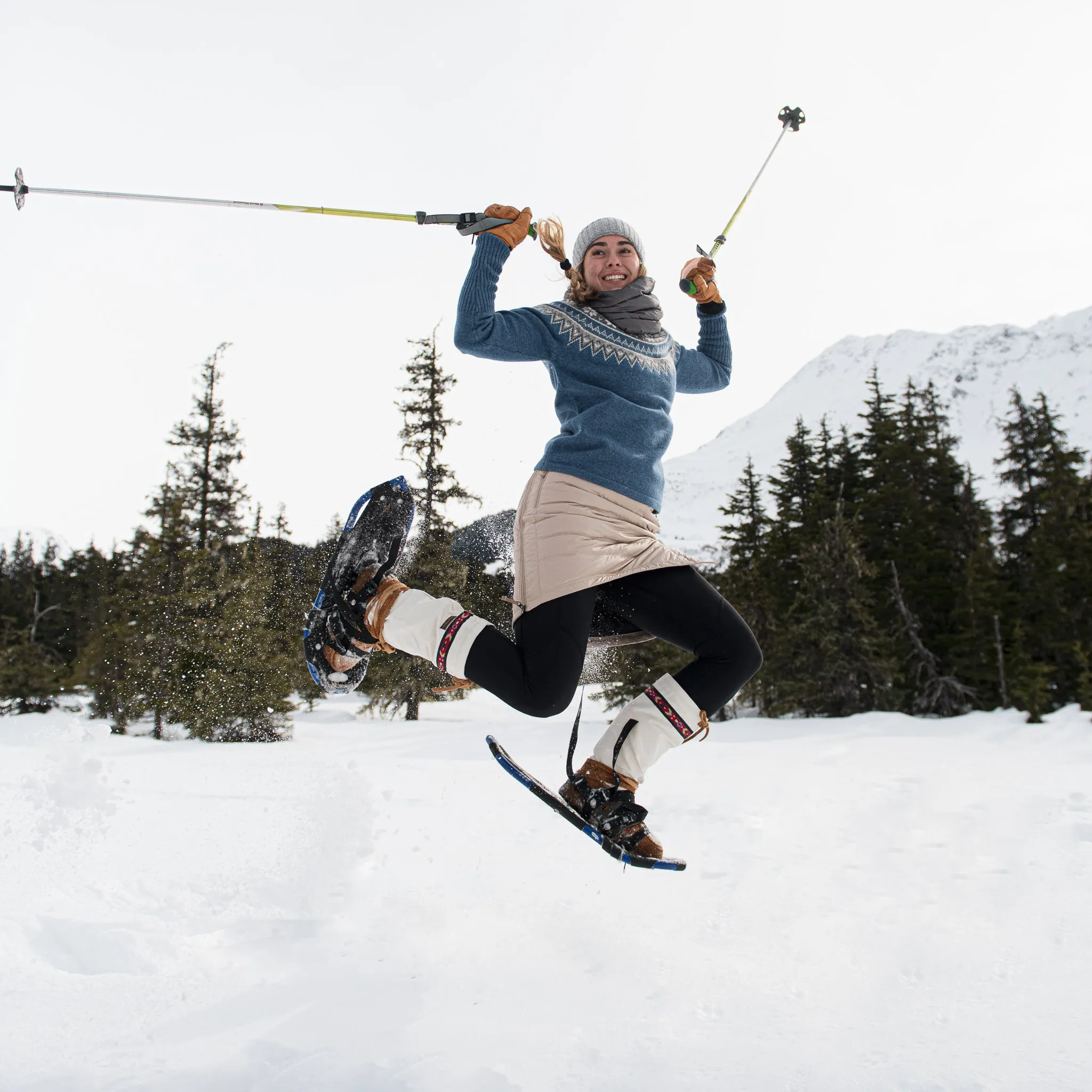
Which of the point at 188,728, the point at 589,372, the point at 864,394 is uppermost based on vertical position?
the point at 864,394

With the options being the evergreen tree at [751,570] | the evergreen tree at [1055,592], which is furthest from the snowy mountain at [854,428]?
the evergreen tree at [1055,592]

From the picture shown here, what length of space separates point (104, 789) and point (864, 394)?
666 feet

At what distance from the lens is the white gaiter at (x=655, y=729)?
2.80 m

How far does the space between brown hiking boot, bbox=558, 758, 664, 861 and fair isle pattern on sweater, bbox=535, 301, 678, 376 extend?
59.8 inches

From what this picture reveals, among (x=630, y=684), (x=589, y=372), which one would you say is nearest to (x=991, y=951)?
(x=589, y=372)

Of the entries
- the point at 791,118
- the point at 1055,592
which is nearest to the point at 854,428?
the point at 1055,592

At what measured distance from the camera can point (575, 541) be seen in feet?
8.80

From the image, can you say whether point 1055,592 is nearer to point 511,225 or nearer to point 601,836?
point 601,836

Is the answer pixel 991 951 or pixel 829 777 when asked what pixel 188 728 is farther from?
pixel 991 951

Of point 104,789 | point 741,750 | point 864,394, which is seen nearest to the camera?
point 104,789

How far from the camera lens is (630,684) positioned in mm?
19516

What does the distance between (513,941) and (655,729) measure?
3.76ft

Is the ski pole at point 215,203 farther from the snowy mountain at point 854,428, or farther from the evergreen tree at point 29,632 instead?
the snowy mountain at point 854,428

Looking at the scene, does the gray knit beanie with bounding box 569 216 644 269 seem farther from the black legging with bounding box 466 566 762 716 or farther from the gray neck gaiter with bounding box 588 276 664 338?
the black legging with bounding box 466 566 762 716
